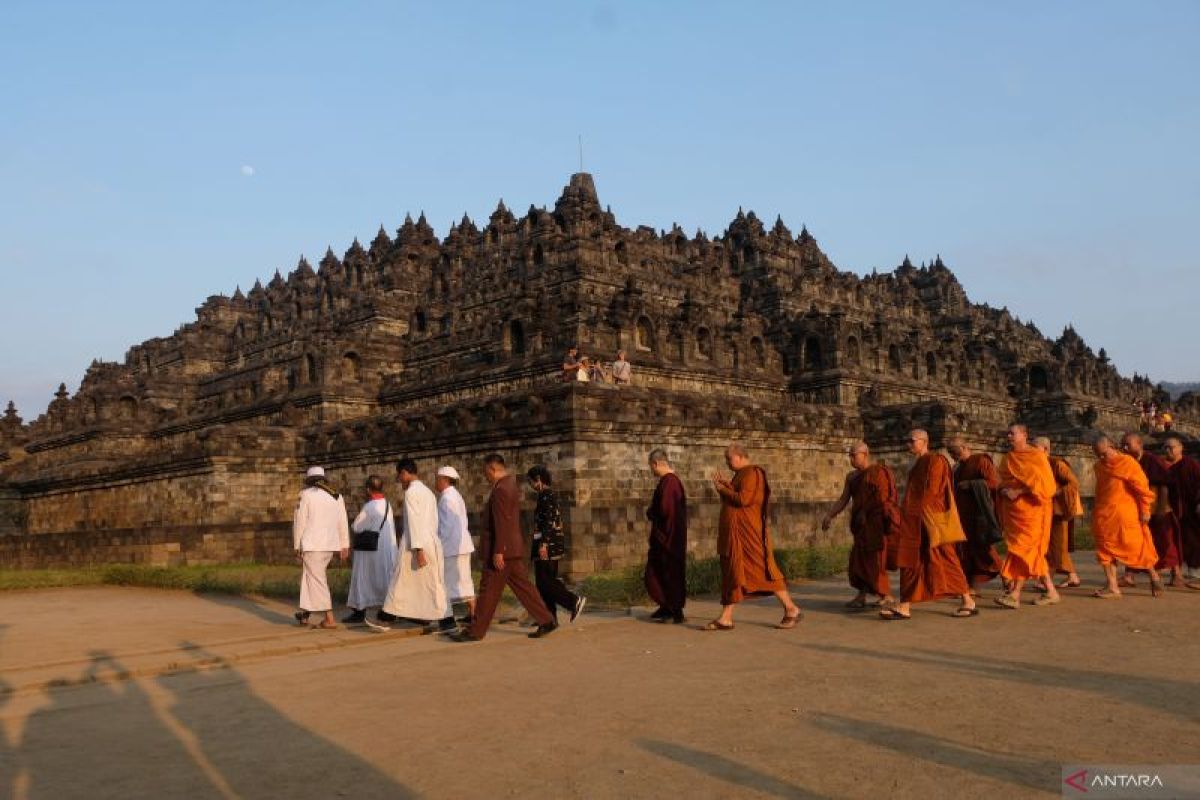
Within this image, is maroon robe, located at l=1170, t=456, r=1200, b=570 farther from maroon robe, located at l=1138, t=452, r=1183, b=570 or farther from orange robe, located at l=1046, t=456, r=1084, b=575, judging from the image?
orange robe, located at l=1046, t=456, r=1084, b=575

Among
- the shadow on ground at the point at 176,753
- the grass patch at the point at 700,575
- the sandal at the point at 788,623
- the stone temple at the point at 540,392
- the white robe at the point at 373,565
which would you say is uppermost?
the stone temple at the point at 540,392

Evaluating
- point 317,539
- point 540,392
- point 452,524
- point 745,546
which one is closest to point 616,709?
point 745,546

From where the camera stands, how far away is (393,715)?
6.75 m

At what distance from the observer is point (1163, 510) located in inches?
502

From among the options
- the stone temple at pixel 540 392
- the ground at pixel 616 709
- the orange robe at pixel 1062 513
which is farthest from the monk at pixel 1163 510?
the stone temple at pixel 540 392

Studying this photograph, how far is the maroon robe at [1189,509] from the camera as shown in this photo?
41.9 feet

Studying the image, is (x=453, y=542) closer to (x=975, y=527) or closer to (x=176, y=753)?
(x=176, y=753)

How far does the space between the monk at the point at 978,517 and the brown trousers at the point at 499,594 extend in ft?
17.1

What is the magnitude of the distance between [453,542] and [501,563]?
116 centimetres

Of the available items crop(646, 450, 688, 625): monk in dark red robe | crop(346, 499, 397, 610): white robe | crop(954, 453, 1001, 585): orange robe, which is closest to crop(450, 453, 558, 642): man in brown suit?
crop(646, 450, 688, 625): monk in dark red robe

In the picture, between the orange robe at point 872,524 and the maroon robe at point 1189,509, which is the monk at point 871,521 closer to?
the orange robe at point 872,524

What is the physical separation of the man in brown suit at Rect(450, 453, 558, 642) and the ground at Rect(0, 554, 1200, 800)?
37cm

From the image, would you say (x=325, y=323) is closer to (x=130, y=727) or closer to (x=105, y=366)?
(x=105, y=366)

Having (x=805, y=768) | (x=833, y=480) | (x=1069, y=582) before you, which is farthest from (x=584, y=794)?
(x=833, y=480)
